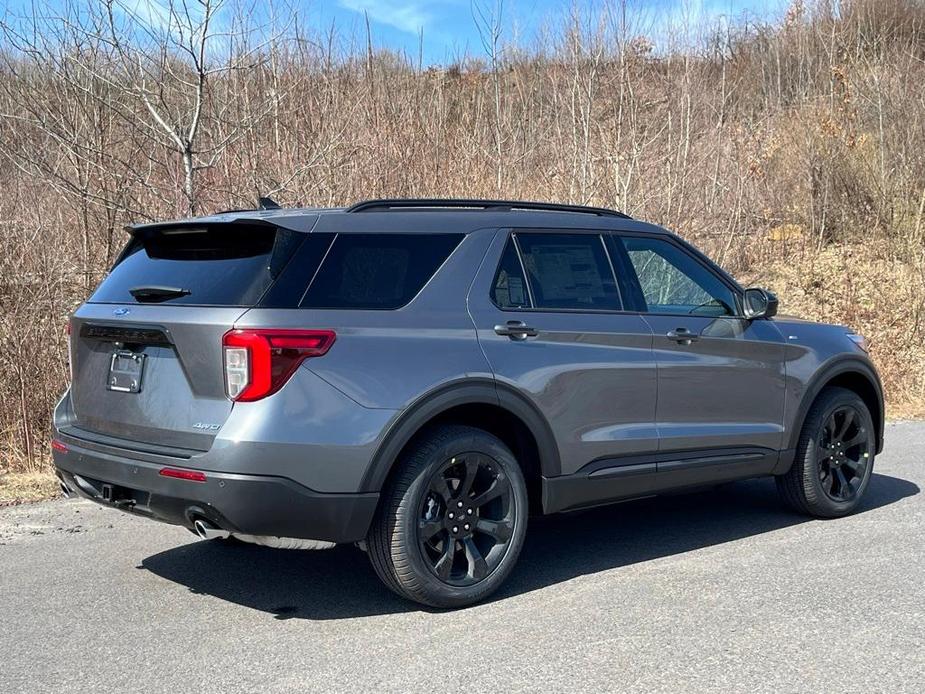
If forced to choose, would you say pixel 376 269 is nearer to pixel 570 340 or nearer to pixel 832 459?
pixel 570 340

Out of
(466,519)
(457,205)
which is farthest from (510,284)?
(466,519)

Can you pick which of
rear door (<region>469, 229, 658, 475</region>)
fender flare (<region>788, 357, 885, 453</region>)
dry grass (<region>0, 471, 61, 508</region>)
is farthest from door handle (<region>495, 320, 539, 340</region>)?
dry grass (<region>0, 471, 61, 508</region>)

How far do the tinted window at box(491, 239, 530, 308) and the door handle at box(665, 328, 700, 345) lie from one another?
Result: 961 mm

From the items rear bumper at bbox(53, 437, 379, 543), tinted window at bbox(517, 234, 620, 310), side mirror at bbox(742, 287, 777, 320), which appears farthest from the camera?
side mirror at bbox(742, 287, 777, 320)

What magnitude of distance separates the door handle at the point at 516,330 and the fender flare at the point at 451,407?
0.84 ft

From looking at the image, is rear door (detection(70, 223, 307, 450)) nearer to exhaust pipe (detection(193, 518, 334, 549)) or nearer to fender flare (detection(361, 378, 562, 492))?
exhaust pipe (detection(193, 518, 334, 549))

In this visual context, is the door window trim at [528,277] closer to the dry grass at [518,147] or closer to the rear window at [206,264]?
the rear window at [206,264]

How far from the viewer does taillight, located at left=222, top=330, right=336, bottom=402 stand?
160 inches

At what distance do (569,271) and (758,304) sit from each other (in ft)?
4.47

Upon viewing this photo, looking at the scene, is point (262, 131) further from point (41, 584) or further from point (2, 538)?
point (41, 584)

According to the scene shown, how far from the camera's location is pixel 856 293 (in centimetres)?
1738

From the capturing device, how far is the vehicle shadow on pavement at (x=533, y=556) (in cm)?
480

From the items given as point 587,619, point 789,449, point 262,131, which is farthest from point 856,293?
point 587,619

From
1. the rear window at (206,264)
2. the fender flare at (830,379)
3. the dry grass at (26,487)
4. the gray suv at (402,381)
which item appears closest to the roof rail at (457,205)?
the gray suv at (402,381)
